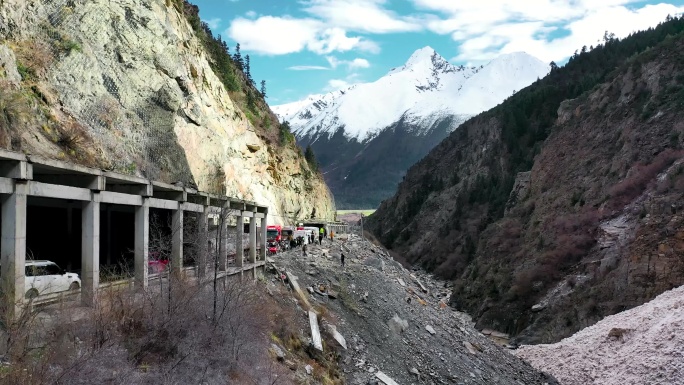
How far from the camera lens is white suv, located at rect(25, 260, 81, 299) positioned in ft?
45.3

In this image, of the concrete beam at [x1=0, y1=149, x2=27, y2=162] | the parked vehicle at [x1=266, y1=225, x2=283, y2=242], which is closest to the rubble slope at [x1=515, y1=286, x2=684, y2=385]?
the parked vehicle at [x1=266, y1=225, x2=283, y2=242]

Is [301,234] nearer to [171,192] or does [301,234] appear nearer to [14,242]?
[171,192]

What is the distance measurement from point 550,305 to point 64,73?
3731 centimetres

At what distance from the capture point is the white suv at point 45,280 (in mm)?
13812

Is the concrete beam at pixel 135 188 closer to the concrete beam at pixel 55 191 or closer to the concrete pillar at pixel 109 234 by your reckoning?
the concrete beam at pixel 55 191

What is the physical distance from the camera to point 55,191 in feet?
43.7

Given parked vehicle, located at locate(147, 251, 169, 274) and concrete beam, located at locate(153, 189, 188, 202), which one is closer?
parked vehicle, located at locate(147, 251, 169, 274)

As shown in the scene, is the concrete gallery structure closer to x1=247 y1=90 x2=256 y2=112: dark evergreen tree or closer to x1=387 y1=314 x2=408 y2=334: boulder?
x1=387 y1=314 x2=408 y2=334: boulder

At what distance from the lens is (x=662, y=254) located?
38.6 meters

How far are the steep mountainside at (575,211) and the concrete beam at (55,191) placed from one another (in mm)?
35060

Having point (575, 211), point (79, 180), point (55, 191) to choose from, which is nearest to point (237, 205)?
point (79, 180)

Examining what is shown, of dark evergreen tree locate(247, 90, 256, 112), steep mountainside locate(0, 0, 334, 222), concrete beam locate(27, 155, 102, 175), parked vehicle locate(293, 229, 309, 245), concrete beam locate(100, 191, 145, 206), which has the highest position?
dark evergreen tree locate(247, 90, 256, 112)

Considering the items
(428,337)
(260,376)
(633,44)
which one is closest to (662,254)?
(428,337)

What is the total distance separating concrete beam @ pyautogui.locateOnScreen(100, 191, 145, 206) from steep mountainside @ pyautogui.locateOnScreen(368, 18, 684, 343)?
3279 cm
